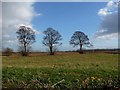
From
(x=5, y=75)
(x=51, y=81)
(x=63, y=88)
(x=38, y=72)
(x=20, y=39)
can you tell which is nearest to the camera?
(x=63, y=88)

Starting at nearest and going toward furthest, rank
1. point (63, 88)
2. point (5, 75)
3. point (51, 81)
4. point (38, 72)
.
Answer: point (63, 88), point (51, 81), point (5, 75), point (38, 72)

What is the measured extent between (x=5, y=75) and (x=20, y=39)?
34401 mm

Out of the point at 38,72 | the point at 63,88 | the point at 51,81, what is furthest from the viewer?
the point at 38,72

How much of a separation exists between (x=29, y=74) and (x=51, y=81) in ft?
5.44

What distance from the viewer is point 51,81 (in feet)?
40.2

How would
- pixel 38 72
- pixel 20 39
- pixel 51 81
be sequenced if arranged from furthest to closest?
pixel 20 39
pixel 38 72
pixel 51 81

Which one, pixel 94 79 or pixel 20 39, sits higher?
pixel 20 39

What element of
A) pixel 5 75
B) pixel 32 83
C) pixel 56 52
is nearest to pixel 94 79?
pixel 32 83

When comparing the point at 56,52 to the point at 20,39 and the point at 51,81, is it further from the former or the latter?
the point at 51,81

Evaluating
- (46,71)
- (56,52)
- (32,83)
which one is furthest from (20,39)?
Result: (32,83)

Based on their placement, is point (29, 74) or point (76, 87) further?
point (29, 74)

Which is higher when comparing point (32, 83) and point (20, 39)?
point (20, 39)

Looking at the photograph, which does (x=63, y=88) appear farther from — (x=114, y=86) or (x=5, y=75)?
(x=5, y=75)

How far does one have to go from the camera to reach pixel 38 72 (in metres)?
14.2
